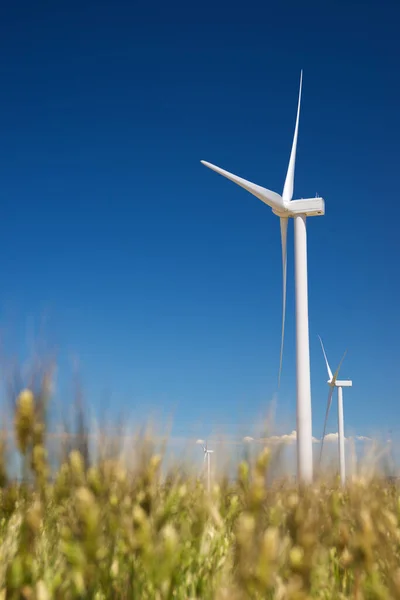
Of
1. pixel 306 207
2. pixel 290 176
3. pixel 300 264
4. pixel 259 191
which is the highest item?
pixel 290 176

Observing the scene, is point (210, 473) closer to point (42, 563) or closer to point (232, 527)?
point (232, 527)

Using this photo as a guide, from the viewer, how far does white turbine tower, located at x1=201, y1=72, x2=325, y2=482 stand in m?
14.8

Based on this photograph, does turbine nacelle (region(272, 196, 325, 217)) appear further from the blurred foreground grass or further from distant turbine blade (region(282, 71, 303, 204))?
the blurred foreground grass

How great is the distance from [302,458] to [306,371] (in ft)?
7.42

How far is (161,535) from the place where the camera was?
3.69 meters

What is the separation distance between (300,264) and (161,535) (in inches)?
527

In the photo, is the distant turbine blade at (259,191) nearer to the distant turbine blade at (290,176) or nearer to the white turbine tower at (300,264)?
the white turbine tower at (300,264)

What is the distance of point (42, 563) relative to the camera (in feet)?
14.2

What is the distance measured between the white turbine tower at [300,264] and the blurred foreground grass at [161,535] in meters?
8.62

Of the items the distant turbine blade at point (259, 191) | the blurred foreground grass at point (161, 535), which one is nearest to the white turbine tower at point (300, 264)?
the distant turbine blade at point (259, 191)

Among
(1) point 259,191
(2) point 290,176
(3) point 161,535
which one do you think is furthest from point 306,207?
(3) point 161,535

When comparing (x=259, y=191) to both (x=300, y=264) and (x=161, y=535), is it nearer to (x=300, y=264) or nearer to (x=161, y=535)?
(x=300, y=264)

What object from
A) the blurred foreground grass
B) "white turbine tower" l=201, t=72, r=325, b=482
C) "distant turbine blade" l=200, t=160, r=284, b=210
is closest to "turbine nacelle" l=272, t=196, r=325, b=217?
"white turbine tower" l=201, t=72, r=325, b=482

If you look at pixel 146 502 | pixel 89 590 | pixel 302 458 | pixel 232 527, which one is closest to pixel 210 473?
pixel 232 527
